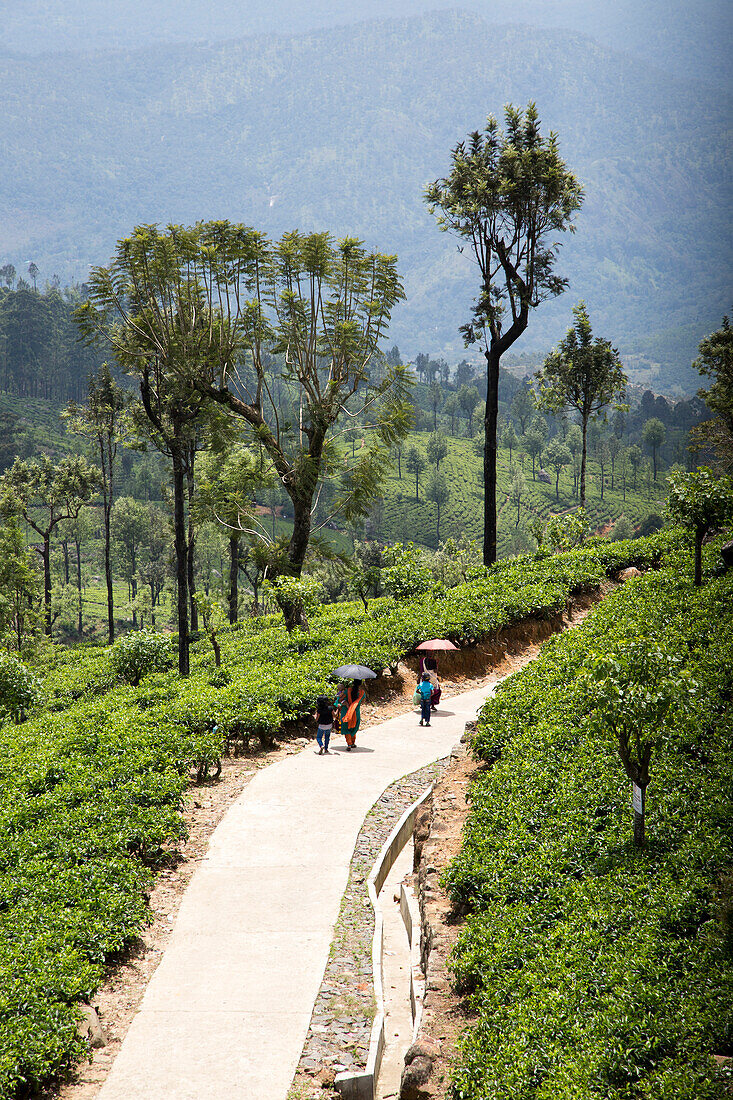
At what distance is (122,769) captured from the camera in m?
11.9

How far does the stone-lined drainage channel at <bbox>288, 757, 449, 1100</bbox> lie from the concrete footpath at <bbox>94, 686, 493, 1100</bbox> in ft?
0.36

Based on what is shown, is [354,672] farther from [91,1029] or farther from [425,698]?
[91,1029]

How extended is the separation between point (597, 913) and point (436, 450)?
137107 mm

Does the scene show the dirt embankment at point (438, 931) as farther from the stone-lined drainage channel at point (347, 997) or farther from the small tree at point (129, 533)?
the small tree at point (129, 533)

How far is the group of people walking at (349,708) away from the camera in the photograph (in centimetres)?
1517

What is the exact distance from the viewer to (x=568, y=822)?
29.4ft

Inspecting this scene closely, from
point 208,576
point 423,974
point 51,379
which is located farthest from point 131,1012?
point 51,379

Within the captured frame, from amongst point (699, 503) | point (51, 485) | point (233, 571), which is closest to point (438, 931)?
point (699, 503)

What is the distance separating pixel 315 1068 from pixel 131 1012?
2.05m

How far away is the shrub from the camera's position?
22562 mm

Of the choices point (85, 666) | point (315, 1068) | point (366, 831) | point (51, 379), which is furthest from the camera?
point (51, 379)

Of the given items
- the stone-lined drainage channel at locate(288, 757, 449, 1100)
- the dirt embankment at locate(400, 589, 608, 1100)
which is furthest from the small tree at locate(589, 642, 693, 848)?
the stone-lined drainage channel at locate(288, 757, 449, 1100)

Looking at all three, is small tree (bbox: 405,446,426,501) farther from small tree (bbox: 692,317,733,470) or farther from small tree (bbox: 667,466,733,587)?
small tree (bbox: 667,466,733,587)

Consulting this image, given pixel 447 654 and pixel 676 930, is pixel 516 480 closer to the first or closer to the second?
pixel 447 654
